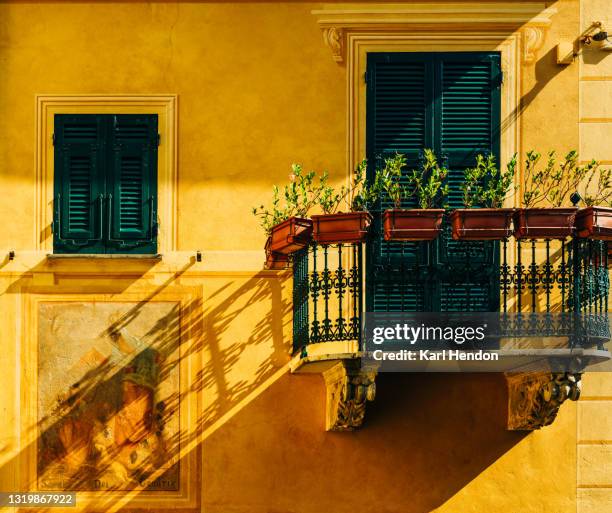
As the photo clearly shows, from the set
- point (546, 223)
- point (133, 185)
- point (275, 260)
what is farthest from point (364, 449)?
point (133, 185)

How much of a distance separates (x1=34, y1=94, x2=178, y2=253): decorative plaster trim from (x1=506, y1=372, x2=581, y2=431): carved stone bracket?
10.1ft

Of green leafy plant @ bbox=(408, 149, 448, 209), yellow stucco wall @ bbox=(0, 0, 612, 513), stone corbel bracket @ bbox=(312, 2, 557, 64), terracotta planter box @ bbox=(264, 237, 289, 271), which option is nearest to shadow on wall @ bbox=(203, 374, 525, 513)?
yellow stucco wall @ bbox=(0, 0, 612, 513)

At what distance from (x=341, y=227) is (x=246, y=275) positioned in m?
1.69

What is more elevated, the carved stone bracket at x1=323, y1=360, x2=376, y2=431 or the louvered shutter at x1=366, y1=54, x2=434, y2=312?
the louvered shutter at x1=366, y1=54, x2=434, y2=312

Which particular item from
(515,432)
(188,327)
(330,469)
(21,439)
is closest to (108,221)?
(188,327)

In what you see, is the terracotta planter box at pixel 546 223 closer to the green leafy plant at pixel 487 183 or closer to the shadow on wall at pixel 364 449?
the green leafy plant at pixel 487 183

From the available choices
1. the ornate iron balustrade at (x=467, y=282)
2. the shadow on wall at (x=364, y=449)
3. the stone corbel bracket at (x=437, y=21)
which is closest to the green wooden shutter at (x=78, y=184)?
the ornate iron balustrade at (x=467, y=282)

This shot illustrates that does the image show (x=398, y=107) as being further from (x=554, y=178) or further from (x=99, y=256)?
(x=99, y=256)

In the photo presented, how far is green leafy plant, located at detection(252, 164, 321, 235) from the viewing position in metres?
12.2

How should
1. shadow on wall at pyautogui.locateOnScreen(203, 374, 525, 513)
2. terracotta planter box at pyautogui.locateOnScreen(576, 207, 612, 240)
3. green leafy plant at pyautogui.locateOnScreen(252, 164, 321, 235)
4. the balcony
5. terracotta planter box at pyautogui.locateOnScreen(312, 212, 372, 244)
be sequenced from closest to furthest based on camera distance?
1. terracotta planter box at pyautogui.locateOnScreen(576, 207, 612, 240)
2. terracotta planter box at pyautogui.locateOnScreen(312, 212, 372, 244)
3. the balcony
4. green leafy plant at pyautogui.locateOnScreen(252, 164, 321, 235)
5. shadow on wall at pyautogui.locateOnScreen(203, 374, 525, 513)

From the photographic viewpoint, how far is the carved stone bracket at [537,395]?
1170cm

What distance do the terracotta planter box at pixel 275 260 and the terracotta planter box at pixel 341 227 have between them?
2.99 feet

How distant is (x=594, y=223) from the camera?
11297 mm

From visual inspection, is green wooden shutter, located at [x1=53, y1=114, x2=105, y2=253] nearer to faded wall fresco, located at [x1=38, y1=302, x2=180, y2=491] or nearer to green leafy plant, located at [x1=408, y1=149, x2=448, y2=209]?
faded wall fresco, located at [x1=38, y1=302, x2=180, y2=491]
